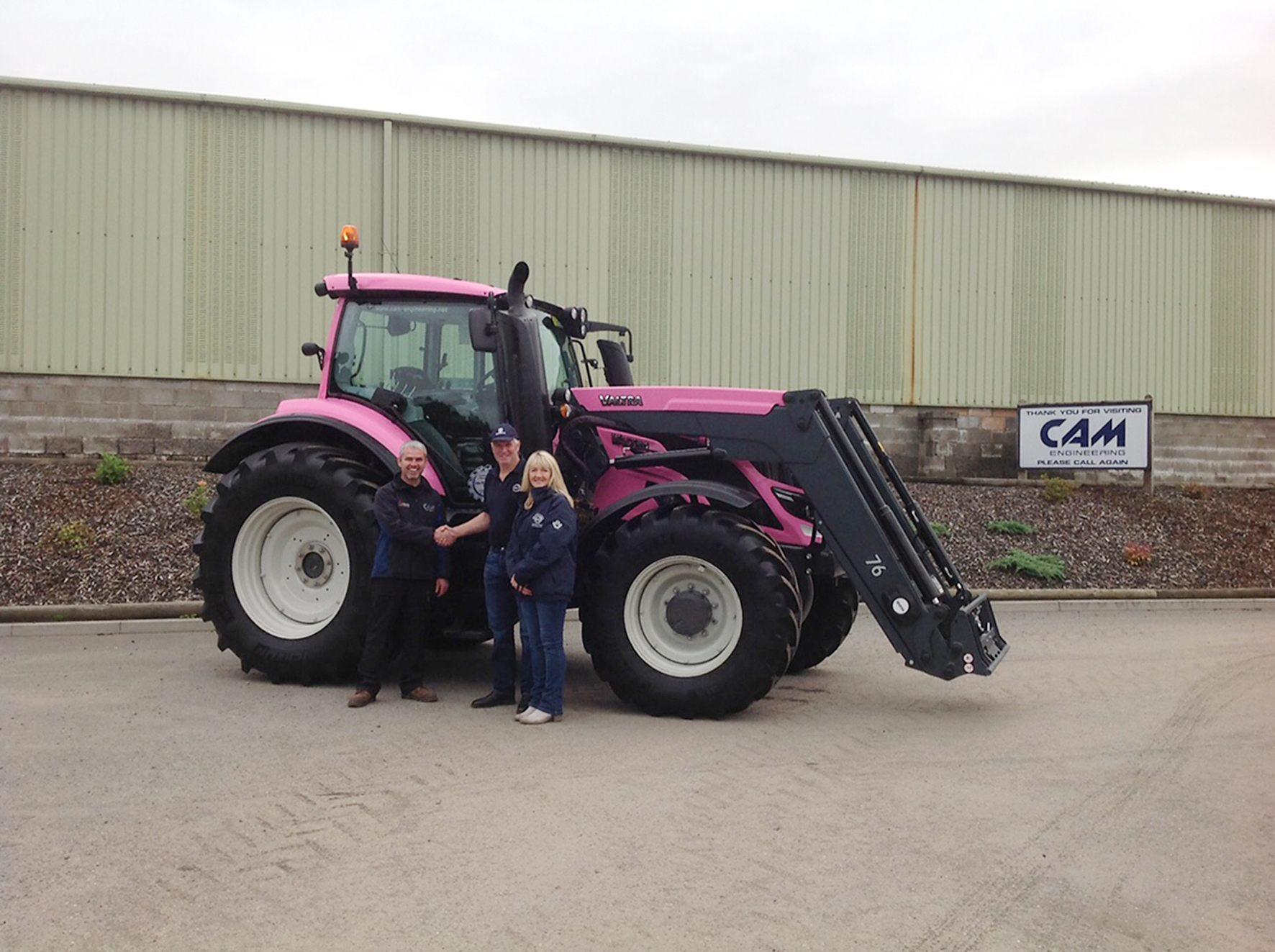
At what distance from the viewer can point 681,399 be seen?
7816 millimetres

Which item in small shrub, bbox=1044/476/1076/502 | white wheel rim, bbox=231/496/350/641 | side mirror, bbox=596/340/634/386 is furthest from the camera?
small shrub, bbox=1044/476/1076/502

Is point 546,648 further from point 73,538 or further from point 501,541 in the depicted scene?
point 73,538

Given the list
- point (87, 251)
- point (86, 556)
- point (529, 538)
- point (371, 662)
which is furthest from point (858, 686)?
point (87, 251)

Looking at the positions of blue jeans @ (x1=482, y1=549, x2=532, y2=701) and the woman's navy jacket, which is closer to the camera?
the woman's navy jacket

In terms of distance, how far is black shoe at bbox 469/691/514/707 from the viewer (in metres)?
7.43

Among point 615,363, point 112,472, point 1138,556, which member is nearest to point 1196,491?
point 1138,556

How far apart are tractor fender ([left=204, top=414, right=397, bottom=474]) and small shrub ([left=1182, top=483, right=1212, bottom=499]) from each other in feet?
49.0

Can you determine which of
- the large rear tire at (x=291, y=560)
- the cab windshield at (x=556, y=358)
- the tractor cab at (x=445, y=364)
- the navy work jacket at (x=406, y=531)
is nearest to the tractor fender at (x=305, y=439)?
the large rear tire at (x=291, y=560)

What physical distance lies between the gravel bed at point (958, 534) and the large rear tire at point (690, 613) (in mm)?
5926

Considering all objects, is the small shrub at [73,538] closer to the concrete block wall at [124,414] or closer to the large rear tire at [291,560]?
the concrete block wall at [124,414]

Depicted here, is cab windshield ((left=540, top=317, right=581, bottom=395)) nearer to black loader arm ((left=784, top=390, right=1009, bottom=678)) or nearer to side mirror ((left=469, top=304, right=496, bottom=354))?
side mirror ((left=469, top=304, right=496, bottom=354))

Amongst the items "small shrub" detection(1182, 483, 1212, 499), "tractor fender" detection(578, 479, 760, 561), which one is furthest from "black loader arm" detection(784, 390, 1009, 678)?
"small shrub" detection(1182, 483, 1212, 499)

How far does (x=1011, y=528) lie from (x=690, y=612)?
9.81 meters

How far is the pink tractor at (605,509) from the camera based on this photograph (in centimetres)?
708
